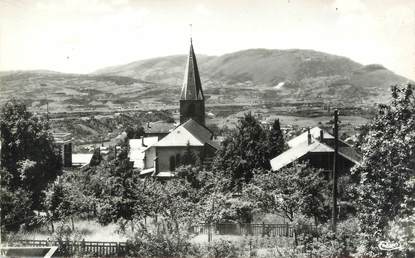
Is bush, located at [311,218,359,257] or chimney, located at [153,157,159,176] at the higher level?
bush, located at [311,218,359,257]

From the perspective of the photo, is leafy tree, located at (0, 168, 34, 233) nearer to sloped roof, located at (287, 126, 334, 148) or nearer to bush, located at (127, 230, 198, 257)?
bush, located at (127, 230, 198, 257)

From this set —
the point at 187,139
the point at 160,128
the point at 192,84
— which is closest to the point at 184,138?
the point at 187,139

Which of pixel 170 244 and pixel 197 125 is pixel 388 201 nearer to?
pixel 170 244

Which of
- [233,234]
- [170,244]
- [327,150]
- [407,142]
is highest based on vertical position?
[407,142]

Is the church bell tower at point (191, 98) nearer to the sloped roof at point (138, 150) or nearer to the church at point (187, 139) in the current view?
the church at point (187, 139)

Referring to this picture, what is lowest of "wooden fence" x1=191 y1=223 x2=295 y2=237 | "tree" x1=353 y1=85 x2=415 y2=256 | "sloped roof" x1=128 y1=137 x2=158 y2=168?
"sloped roof" x1=128 y1=137 x2=158 y2=168

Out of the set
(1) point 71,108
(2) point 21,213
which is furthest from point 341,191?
(1) point 71,108

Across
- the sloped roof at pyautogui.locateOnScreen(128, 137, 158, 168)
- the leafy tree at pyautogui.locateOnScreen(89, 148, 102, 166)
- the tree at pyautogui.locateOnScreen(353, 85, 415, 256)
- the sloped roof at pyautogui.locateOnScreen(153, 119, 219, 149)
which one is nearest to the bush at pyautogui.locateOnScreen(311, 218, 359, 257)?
the tree at pyautogui.locateOnScreen(353, 85, 415, 256)

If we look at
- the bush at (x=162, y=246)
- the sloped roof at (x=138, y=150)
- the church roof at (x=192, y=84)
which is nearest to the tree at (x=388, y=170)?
the bush at (x=162, y=246)
